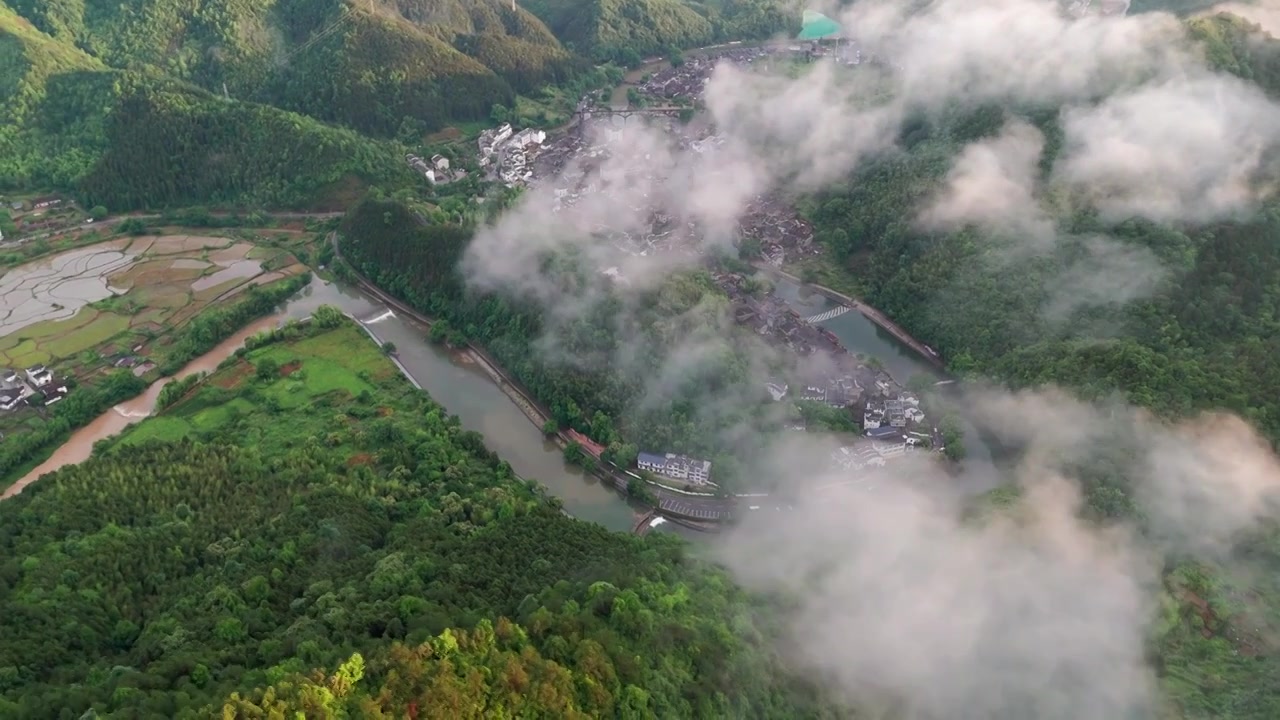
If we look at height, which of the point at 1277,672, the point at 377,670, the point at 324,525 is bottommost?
the point at 1277,672

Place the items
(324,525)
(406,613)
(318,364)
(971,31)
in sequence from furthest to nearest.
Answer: (971,31)
(318,364)
(324,525)
(406,613)

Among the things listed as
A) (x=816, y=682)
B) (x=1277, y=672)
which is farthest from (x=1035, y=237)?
(x=816, y=682)

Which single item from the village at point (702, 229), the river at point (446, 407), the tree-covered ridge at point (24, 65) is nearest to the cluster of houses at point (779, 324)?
the village at point (702, 229)

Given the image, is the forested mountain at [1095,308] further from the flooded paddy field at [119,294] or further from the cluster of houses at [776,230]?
the flooded paddy field at [119,294]

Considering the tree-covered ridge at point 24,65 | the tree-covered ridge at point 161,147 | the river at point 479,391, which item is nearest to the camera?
the river at point 479,391

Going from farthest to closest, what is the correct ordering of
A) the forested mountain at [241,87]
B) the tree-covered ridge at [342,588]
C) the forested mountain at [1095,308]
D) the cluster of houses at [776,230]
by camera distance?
the forested mountain at [241,87] < the cluster of houses at [776,230] < the forested mountain at [1095,308] < the tree-covered ridge at [342,588]

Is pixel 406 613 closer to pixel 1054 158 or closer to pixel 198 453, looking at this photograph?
pixel 198 453

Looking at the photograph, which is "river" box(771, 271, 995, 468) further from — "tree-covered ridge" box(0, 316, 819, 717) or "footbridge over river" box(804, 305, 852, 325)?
"tree-covered ridge" box(0, 316, 819, 717)

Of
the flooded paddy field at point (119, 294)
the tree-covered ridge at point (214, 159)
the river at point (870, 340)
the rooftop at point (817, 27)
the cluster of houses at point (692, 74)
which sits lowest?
the river at point (870, 340)
